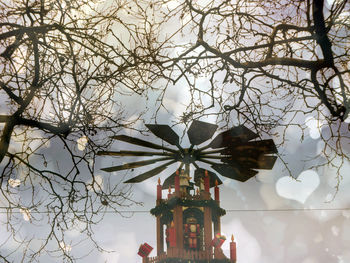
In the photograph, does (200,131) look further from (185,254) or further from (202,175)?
(185,254)

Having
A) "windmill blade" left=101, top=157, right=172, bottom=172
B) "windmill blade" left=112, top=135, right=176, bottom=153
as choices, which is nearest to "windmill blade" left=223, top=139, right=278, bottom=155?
"windmill blade" left=112, top=135, right=176, bottom=153

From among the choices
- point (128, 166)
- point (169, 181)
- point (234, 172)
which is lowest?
point (234, 172)

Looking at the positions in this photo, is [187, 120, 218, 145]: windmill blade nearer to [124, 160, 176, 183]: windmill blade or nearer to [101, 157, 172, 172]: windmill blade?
[101, 157, 172, 172]: windmill blade

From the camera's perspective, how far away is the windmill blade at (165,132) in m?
5.51

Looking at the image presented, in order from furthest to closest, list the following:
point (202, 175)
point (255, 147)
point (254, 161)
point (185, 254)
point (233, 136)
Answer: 1. point (185, 254)
2. point (202, 175)
3. point (254, 161)
4. point (255, 147)
5. point (233, 136)

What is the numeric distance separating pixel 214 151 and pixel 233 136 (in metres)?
1.07

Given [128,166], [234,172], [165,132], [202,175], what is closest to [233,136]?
[165,132]

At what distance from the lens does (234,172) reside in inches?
255

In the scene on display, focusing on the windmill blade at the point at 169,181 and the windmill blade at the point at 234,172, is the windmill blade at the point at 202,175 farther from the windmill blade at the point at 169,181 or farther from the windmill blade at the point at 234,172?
the windmill blade at the point at 169,181

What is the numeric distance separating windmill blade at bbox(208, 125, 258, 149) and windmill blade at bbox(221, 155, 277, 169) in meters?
0.47

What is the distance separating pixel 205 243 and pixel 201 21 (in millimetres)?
9665

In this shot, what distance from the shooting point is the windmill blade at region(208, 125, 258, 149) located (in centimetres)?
499

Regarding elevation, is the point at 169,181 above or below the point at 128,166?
above

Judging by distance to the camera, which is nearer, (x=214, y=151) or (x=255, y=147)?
(x=255, y=147)
